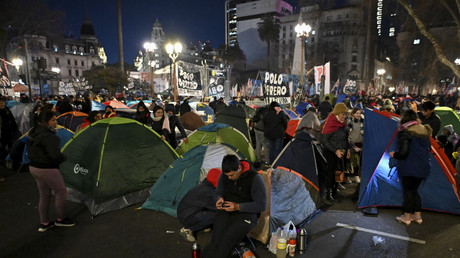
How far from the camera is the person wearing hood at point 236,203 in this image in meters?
3.41

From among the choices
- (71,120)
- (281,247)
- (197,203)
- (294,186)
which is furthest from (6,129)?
(281,247)

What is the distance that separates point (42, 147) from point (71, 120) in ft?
17.8

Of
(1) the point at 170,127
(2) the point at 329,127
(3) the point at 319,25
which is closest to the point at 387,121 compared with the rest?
(2) the point at 329,127

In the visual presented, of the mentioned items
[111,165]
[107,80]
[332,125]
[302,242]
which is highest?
[107,80]

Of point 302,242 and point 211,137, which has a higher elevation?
point 211,137

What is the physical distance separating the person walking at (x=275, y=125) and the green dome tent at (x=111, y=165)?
10.1 ft

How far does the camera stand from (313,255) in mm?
3881

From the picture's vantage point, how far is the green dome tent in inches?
207

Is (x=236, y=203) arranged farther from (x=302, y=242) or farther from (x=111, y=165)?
(x=111, y=165)

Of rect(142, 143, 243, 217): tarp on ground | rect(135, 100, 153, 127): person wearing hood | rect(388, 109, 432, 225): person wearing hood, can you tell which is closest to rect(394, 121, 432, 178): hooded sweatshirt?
Result: rect(388, 109, 432, 225): person wearing hood

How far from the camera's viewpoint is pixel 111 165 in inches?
211

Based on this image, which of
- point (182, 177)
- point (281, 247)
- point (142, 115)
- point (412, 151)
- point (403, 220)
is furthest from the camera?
point (142, 115)

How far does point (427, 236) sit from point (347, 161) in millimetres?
2335

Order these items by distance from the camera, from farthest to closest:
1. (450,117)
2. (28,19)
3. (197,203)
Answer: (28,19)
(450,117)
(197,203)
